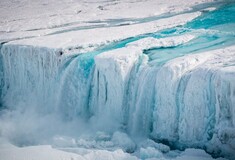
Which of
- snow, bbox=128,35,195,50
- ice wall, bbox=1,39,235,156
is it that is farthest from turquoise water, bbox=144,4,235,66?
ice wall, bbox=1,39,235,156

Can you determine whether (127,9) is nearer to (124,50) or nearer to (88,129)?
(124,50)

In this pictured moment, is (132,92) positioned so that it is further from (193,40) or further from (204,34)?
(204,34)

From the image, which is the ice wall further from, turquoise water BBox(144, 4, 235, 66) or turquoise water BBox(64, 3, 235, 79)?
turquoise water BBox(144, 4, 235, 66)

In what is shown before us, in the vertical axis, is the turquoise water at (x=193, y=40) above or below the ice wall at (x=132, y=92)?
above

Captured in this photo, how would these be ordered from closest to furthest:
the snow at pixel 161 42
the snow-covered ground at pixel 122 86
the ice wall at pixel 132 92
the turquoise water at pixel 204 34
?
1. the ice wall at pixel 132 92
2. the snow-covered ground at pixel 122 86
3. the turquoise water at pixel 204 34
4. the snow at pixel 161 42

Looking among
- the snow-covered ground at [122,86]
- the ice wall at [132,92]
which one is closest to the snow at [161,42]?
the snow-covered ground at [122,86]

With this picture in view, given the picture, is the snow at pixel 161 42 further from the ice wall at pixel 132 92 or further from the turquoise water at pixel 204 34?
the ice wall at pixel 132 92

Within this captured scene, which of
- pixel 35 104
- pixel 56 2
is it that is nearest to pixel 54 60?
pixel 35 104

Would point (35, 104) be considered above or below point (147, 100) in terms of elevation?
below
